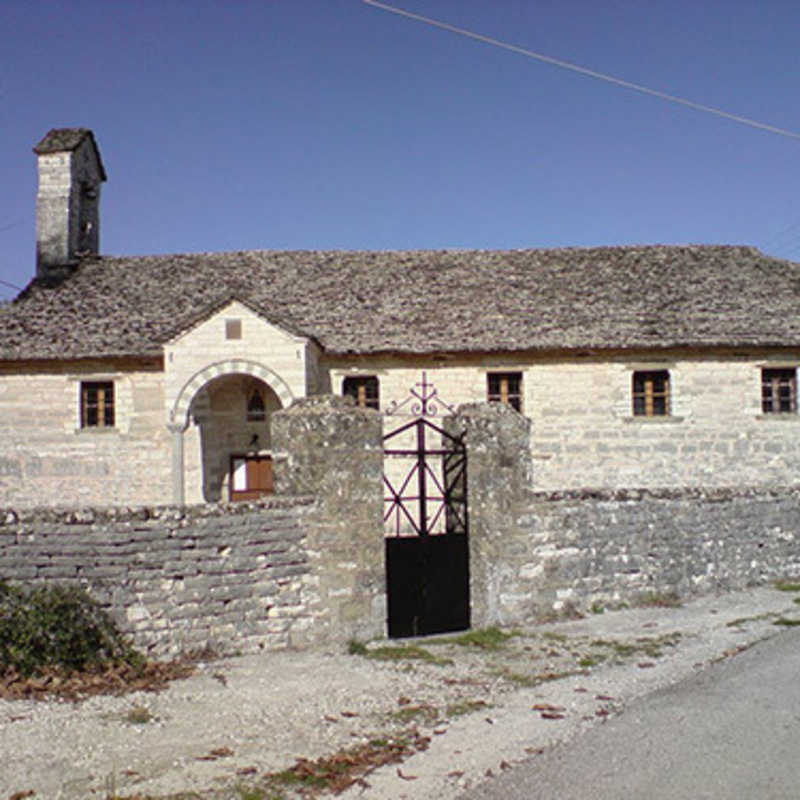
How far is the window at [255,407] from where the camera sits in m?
19.7

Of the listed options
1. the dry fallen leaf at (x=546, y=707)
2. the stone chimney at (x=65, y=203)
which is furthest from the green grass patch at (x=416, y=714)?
the stone chimney at (x=65, y=203)

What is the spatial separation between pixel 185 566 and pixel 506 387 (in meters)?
13.5

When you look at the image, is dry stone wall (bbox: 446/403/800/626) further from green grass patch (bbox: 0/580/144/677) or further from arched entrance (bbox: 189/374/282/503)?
arched entrance (bbox: 189/374/282/503)

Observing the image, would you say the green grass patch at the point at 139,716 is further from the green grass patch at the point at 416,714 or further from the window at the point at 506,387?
the window at the point at 506,387

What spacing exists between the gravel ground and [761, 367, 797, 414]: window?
41.4 feet

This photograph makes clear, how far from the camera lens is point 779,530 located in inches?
471

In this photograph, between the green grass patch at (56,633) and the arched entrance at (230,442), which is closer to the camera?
the green grass patch at (56,633)

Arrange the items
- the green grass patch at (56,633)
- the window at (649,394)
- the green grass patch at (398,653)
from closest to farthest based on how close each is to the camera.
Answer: the green grass patch at (56,633) < the green grass patch at (398,653) < the window at (649,394)

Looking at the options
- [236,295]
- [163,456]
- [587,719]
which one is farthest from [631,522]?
[163,456]

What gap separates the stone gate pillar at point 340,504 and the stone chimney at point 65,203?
57.1ft

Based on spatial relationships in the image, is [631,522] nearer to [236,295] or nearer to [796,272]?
[236,295]

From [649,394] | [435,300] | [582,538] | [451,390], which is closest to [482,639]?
[582,538]

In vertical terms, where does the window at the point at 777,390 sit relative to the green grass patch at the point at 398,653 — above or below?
above

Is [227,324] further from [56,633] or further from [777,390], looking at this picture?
[777,390]
